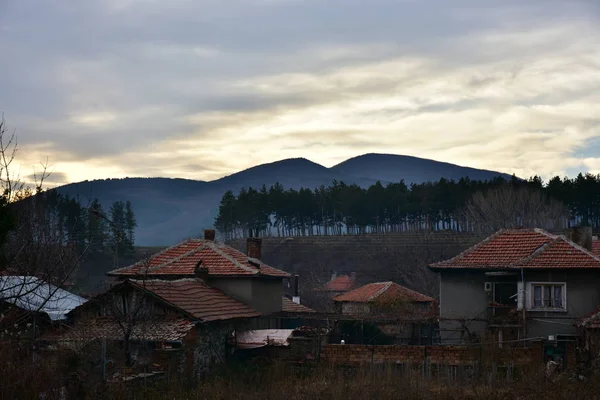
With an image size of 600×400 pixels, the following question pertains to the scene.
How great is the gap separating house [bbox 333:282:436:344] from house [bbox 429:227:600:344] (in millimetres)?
2696

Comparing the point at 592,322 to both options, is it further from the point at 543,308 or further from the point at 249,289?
the point at 249,289

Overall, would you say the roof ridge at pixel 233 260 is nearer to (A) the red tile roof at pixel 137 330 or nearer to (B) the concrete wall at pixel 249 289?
(B) the concrete wall at pixel 249 289

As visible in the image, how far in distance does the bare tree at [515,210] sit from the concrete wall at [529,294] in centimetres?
4491

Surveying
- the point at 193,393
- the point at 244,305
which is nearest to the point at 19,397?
the point at 193,393

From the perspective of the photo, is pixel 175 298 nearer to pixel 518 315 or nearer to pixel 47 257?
pixel 47 257

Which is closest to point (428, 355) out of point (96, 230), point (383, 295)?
point (383, 295)

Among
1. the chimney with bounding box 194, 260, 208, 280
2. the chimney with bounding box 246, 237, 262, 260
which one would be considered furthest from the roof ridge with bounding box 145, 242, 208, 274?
the chimney with bounding box 246, 237, 262, 260

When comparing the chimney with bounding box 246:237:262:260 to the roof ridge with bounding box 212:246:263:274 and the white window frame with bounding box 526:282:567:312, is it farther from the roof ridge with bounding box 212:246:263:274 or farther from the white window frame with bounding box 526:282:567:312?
the white window frame with bounding box 526:282:567:312

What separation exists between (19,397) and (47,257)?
7.33 metres

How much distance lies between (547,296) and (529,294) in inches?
28.9

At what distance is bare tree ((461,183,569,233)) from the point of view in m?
80.5

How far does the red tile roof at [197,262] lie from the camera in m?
35.9

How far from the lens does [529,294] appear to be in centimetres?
3319

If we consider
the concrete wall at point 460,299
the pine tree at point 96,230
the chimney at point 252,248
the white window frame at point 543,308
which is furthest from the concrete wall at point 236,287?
the white window frame at point 543,308
